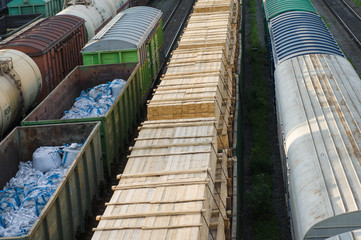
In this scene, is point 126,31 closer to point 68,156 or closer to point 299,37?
point 299,37

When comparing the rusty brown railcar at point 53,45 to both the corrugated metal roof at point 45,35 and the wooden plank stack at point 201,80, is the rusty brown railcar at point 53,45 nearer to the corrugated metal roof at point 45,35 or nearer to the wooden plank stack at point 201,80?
the corrugated metal roof at point 45,35

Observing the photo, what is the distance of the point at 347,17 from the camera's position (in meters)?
35.3

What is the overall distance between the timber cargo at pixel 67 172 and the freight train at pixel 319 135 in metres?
4.47

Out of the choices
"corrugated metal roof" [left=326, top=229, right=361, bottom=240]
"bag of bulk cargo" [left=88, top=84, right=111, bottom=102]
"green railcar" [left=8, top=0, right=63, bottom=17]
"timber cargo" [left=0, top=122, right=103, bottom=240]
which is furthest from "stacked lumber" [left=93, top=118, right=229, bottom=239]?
"green railcar" [left=8, top=0, right=63, bottom=17]

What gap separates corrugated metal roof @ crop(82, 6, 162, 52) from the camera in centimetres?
1975

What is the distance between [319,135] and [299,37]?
8.32m

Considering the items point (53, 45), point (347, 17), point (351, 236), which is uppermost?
point (351, 236)

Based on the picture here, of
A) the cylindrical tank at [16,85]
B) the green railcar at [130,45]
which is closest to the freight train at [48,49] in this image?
the cylindrical tank at [16,85]

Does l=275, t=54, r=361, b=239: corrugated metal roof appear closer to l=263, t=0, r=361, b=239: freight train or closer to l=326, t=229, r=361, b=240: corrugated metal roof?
l=263, t=0, r=361, b=239: freight train

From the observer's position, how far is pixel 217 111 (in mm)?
12023

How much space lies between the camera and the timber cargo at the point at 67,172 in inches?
400

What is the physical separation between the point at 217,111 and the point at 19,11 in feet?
73.9

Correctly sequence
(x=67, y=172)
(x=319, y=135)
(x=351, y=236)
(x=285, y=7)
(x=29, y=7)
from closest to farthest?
1. (x=351, y=236)
2. (x=67, y=172)
3. (x=319, y=135)
4. (x=285, y=7)
5. (x=29, y=7)

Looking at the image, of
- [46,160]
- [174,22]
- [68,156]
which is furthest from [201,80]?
[174,22]
